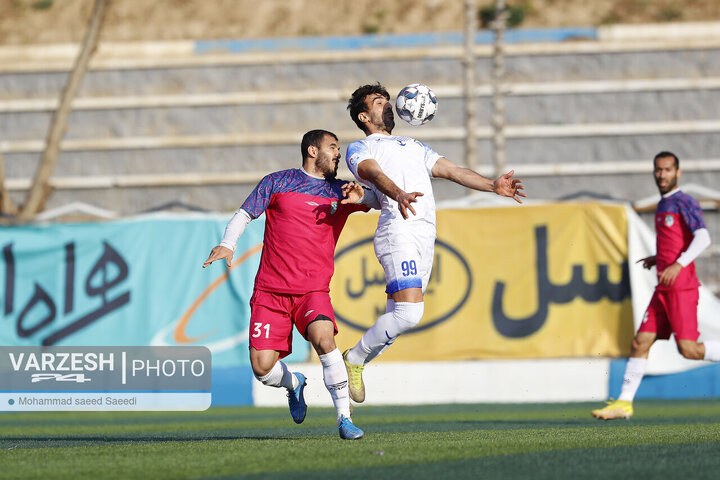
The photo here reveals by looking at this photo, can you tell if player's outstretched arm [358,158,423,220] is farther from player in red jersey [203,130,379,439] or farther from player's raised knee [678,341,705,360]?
player's raised knee [678,341,705,360]

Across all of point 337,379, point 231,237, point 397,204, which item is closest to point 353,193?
point 397,204

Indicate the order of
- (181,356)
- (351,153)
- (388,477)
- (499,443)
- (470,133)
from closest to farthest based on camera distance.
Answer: (388,477), (499,443), (351,153), (181,356), (470,133)

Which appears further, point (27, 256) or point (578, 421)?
point (27, 256)

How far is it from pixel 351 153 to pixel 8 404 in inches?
275

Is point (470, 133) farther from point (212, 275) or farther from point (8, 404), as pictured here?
point (8, 404)

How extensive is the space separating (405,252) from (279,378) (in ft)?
4.12

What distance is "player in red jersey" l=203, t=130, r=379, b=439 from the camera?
762 cm

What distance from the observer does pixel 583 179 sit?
94.6 feet

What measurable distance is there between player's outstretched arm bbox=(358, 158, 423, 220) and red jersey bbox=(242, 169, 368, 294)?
1.14ft

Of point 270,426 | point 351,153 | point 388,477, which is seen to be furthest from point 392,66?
point 388,477

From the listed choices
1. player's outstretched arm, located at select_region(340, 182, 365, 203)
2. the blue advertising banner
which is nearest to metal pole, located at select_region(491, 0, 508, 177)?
the blue advertising banner

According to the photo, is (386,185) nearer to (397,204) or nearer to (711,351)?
(397,204)

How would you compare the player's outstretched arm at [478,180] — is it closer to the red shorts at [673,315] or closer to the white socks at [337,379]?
the white socks at [337,379]

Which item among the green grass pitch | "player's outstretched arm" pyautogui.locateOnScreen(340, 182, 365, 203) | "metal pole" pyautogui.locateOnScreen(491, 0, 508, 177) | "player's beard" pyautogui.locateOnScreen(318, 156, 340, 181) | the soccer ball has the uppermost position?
"metal pole" pyautogui.locateOnScreen(491, 0, 508, 177)
